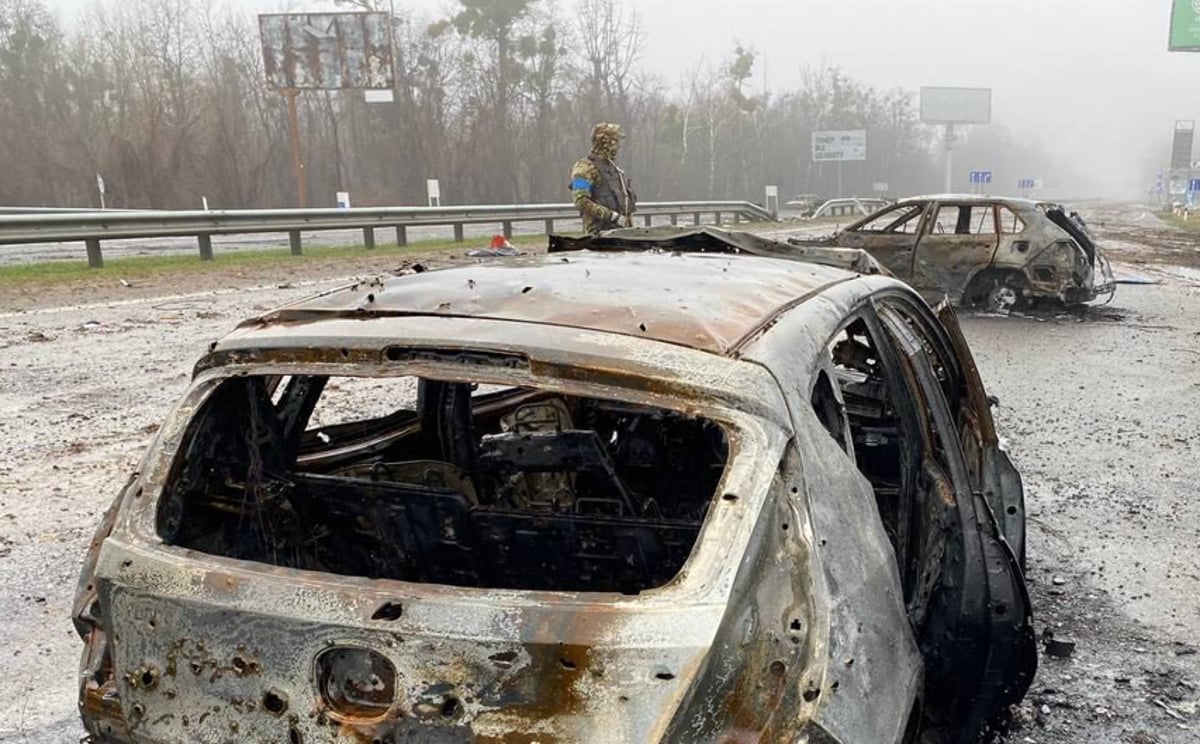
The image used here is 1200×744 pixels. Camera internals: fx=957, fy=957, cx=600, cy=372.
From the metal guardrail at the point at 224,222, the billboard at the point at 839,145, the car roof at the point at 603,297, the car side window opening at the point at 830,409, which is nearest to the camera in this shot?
the car roof at the point at 603,297

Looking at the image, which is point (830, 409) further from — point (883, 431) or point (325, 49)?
point (325, 49)

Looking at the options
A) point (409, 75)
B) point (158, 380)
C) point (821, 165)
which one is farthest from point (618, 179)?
point (821, 165)

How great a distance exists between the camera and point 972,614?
2604 mm

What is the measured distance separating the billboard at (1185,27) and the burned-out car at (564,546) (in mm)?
36199

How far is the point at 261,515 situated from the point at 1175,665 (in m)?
3.12

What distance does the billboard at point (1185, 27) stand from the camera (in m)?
Answer: 32.4

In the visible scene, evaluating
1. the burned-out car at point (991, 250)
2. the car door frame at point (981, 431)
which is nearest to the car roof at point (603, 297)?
the car door frame at point (981, 431)

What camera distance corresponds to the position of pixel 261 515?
8.35 feet

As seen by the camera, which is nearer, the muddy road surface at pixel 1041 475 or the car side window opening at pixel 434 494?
the car side window opening at pixel 434 494

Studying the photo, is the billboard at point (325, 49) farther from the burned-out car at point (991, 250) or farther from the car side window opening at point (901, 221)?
the burned-out car at point (991, 250)

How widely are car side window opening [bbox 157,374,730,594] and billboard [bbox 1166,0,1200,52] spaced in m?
36.7

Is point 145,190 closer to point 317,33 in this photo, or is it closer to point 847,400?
point 317,33

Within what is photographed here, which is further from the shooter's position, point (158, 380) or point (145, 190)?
point (145, 190)

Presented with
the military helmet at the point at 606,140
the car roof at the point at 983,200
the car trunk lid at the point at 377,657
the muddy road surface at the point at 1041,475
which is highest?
the military helmet at the point at 606,140
